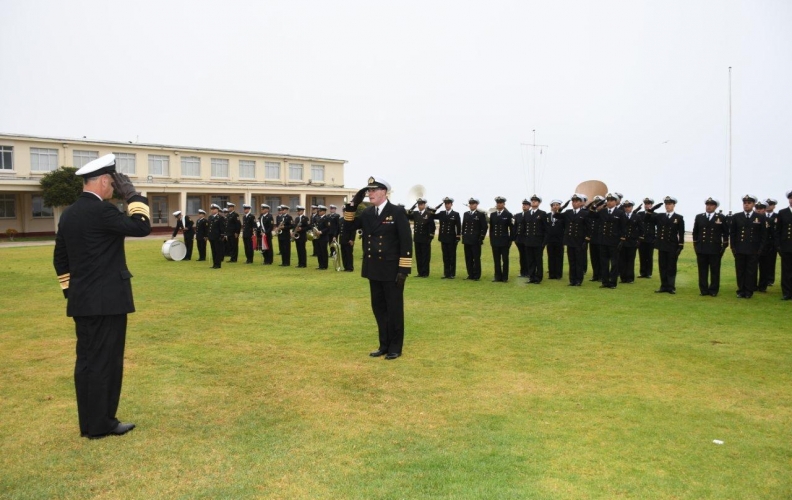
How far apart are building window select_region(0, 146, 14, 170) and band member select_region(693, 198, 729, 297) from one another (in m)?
42.5

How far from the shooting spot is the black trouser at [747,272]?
12.6 m

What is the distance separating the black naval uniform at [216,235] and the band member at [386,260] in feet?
42.8

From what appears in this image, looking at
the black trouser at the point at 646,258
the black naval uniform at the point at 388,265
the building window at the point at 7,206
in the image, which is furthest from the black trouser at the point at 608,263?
the building window at the point at 7,206

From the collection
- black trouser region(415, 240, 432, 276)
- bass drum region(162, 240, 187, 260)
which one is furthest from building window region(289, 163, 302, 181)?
black trouser region(415, 240, 432, 276)

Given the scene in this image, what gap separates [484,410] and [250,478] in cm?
222

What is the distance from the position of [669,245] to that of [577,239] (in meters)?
2.01

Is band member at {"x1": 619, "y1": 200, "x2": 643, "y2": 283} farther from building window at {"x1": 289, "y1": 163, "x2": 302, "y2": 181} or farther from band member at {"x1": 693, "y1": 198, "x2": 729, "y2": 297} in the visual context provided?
building window at {"x1": 289, "y1": 163, "x2": 302, "y2": 181}

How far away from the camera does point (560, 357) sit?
7430 millimetres

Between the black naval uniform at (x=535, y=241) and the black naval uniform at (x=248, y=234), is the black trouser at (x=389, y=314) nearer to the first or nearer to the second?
the black naval uniform at (x=535, y=241)

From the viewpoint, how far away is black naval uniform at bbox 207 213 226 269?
20.0 m

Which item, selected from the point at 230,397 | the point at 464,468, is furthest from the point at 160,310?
the point at 464,468

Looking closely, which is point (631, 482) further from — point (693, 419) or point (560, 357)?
point (560, 357)

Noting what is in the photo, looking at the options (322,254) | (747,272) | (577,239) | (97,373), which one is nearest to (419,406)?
(97,373)

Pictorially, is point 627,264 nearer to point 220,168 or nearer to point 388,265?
point 388,265
